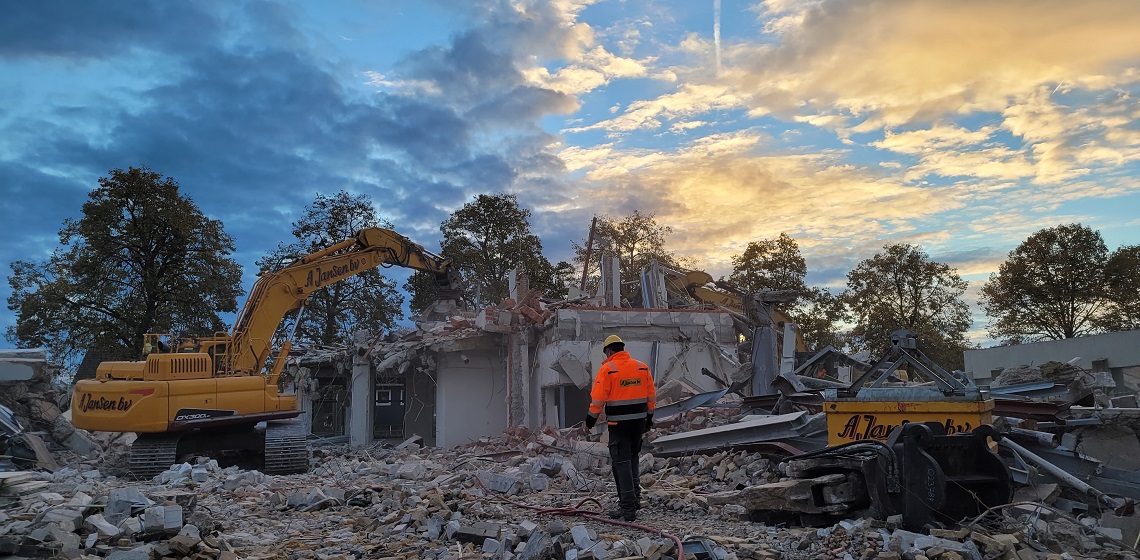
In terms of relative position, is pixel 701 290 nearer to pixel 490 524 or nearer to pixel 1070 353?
pixel 1070 353


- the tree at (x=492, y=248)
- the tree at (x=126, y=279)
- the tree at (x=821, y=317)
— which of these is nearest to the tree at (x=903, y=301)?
the tree at (x=821, y=317)

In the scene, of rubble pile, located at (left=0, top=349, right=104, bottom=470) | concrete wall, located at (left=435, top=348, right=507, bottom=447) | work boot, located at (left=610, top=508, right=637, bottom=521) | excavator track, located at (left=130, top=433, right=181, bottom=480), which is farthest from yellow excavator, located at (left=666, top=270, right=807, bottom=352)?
rubble pile, located at (left=0, top=349, right=104, bottom=470)

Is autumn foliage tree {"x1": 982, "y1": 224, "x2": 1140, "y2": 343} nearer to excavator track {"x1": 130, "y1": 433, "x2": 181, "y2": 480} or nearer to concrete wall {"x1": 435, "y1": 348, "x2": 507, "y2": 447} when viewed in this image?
concrete wall {"x1": 435, "y1": 348, "x2": 507, "y2": 447}

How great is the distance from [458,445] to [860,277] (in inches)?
750

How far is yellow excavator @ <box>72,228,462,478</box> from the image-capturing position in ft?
42.7

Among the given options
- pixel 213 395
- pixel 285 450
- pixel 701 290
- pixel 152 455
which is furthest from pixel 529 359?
pixel 152 455

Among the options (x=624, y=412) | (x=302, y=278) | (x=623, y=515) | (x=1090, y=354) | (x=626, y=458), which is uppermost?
(x=302, y=278)

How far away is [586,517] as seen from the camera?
7555mm

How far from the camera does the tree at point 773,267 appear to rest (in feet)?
97.9

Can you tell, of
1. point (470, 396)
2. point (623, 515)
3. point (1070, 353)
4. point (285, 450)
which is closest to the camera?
point (623, 515)

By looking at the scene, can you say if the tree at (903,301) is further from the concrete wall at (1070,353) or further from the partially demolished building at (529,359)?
the partially demolished building at (529,359)

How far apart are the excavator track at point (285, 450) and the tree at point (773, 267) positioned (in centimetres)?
1957

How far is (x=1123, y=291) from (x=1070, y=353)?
195 inches

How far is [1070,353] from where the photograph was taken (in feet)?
75.7
